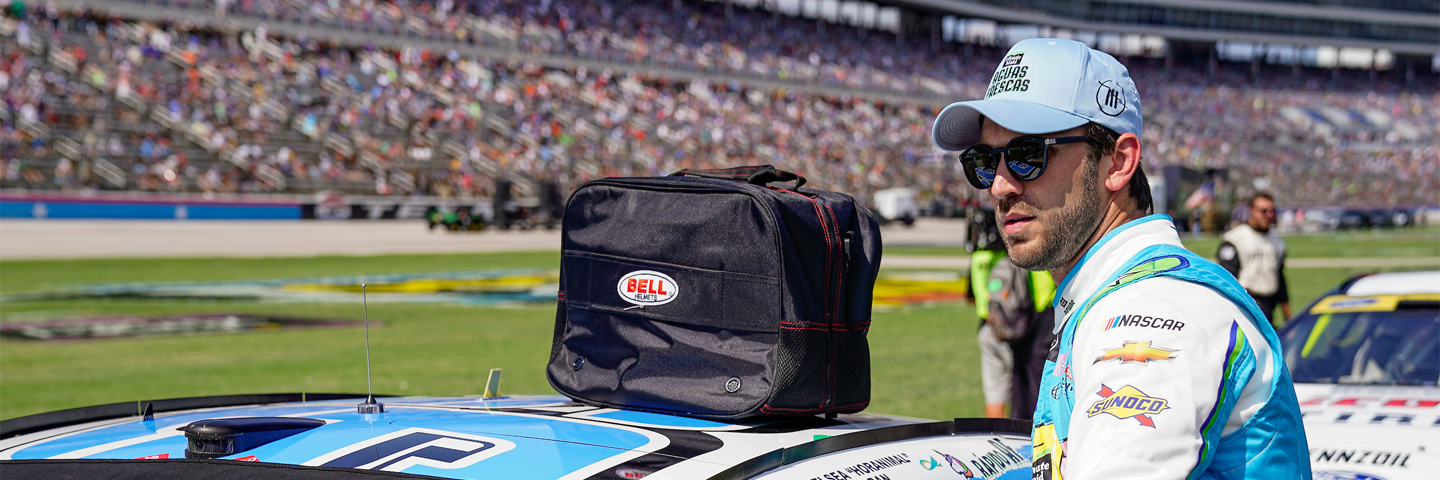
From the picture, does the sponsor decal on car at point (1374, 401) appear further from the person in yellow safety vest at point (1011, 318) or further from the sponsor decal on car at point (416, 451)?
the sponsor decal on car at point (416, 451)

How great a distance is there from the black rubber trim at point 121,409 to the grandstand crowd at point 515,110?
3044 centimetres

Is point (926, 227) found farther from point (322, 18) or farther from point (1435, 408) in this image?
point (1435, 408)

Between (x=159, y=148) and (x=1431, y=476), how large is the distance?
32.3 metres

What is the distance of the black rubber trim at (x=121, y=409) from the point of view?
2.23 meters

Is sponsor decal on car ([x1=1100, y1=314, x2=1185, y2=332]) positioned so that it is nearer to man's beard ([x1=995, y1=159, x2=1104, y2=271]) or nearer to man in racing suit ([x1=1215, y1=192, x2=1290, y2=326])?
man's beard ([x1=995, y1=159, x2=1104, y2=271])

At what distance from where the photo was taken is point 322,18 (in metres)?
39.2

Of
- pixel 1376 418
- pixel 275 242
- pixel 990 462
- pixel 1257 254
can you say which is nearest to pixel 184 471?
pixel 990 462

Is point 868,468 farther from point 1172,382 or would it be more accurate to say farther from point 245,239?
point 245,239

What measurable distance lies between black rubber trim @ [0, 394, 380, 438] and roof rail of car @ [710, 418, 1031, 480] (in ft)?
4.04

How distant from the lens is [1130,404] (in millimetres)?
1326

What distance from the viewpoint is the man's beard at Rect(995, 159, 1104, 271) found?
5.38 feet

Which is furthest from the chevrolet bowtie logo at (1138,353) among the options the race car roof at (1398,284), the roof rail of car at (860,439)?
the race car roof at (1398,284)

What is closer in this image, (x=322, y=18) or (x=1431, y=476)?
(x=1431, y=476)

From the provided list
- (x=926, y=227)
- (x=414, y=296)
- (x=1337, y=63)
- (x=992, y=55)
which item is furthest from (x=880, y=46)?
(x=414, y=296)
